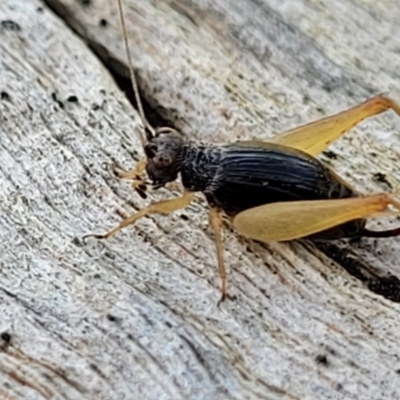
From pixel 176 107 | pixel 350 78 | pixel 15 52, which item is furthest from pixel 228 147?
pixel 15 52

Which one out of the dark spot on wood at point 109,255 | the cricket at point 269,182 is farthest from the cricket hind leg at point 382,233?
the dark spot on wood at point 109,255

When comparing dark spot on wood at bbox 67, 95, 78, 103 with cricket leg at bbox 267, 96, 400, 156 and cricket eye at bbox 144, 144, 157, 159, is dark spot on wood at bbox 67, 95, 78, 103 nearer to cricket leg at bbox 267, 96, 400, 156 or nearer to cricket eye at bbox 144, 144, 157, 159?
cricket eye at bbox 144, 144, 157, 159

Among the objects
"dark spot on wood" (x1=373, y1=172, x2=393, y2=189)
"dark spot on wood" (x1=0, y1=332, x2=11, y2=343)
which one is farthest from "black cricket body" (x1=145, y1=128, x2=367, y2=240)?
"dark spot on wood" (x1=0, y1=332, x2=11, y2=343)

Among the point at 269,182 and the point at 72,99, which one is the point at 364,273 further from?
the point at 72,99

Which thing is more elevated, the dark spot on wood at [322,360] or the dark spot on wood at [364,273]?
the dark spot on wood at [364,273]

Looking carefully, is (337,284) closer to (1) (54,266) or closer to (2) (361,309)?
(2) (361,309)

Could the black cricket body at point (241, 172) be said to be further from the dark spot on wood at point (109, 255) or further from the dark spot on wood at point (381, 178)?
the dark spot on wood at point (109, 255)
